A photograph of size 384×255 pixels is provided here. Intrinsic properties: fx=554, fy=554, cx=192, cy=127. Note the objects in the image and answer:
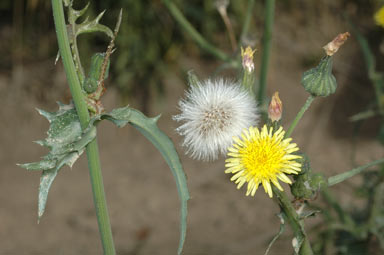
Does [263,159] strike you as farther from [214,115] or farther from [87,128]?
[87,128]

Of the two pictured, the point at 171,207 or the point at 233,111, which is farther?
the point at 171,207

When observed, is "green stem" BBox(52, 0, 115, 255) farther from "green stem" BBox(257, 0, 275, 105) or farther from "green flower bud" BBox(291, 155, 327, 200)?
"green stem" BBox(257, 0, 275, 105)

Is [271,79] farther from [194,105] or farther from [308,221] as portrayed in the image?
[194,105]

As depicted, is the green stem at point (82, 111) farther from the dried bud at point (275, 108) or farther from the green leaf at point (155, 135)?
the dried bud at point (275, 108)

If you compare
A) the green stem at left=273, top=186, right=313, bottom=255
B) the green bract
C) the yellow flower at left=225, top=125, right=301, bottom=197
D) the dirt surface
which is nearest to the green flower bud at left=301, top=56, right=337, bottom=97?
the yellow flower at left=225, top=125, right=301, bottom=197

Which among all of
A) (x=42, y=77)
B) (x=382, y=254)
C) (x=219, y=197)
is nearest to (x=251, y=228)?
(x=219, y=197)

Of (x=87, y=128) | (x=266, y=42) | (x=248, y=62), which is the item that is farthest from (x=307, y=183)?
(x=266, y=42)
